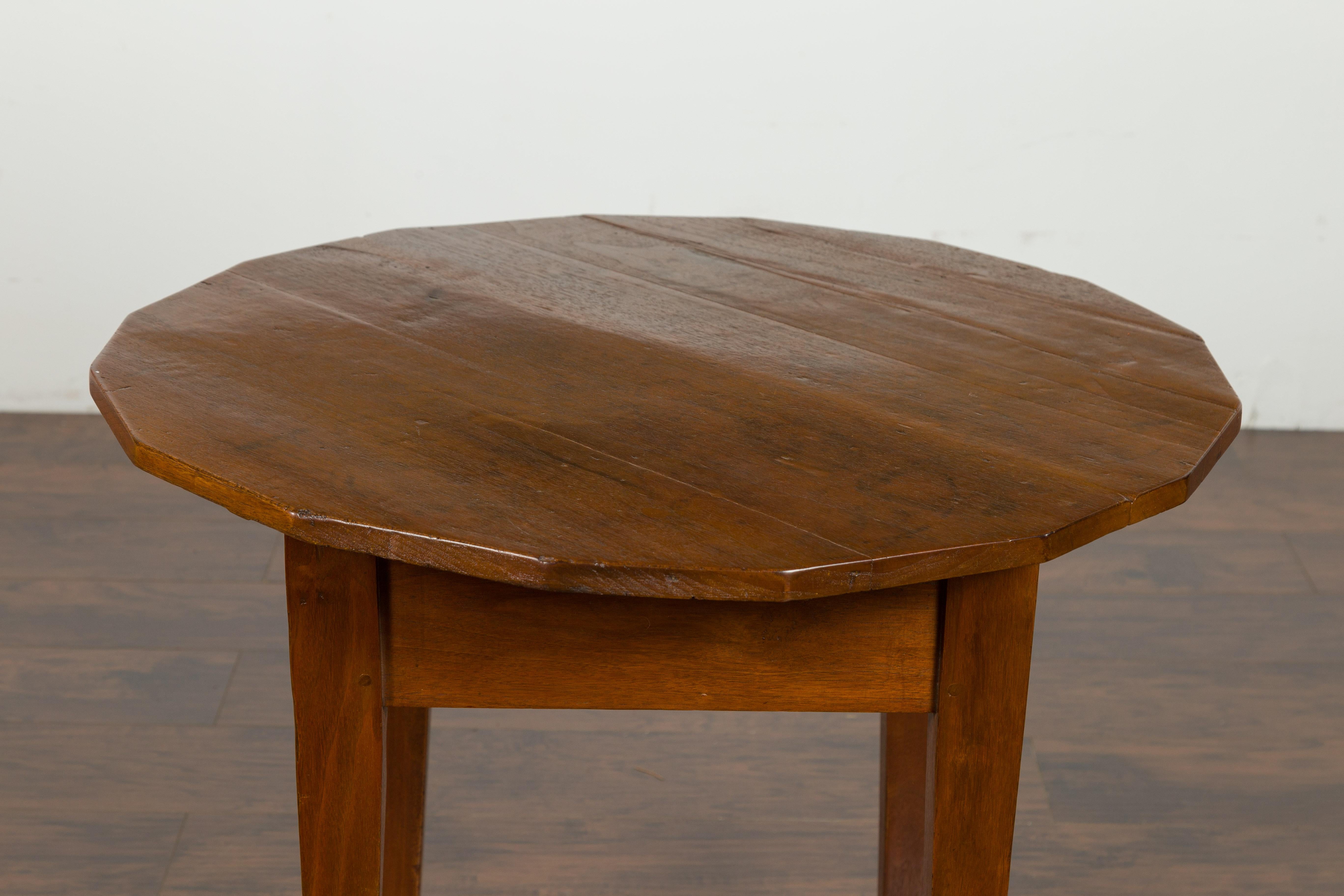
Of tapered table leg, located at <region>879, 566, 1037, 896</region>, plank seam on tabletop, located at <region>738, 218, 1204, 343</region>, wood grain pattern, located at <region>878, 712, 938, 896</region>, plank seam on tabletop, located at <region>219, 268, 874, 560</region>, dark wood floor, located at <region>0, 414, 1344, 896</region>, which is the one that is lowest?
dark wood floor, located at <region>0, 414, 1344, 896</region>

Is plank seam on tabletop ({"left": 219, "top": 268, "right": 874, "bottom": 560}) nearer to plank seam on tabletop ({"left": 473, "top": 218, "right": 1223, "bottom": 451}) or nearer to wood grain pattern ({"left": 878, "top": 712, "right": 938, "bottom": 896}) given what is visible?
plank seam on tabletop ({"left": 473, "top": 218, "right": 1223, "bottom": 451})

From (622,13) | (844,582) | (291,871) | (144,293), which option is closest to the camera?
(844,582)

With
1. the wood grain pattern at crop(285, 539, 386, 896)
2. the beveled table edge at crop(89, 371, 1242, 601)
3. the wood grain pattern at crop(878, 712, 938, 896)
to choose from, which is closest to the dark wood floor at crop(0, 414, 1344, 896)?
the wood grain pattern at crop(878, 712, 938, 896)

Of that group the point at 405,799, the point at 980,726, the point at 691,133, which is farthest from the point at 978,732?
the point at 691,133

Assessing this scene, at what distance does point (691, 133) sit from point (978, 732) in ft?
6.14

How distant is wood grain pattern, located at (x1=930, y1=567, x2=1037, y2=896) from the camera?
0.76m

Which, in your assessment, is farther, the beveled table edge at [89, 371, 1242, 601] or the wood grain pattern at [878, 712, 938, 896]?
the wood grain pattern at [878, 712, 938, 896]

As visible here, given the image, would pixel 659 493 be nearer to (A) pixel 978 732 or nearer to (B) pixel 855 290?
(A) pixel 978 732

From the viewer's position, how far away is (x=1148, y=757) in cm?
163

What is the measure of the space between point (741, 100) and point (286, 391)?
70.3 inches

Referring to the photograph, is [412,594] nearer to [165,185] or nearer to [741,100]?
[741,100]

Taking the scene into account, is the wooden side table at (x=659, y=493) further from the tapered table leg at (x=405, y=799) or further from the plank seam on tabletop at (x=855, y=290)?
the tapered table leg at (x=405, y=799)

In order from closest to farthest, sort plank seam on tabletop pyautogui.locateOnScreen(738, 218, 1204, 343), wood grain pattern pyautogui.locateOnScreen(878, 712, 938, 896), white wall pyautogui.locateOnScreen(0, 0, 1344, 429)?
plank seam on tabletop pyautogui.locateOnScreen(738, 218, 1204, 343), wood grain pattern pyautogui.locateOnScreen(878, 712, 938, 896), white wall pyautogui.locateOnScreen(0, 0, 1344, 429)

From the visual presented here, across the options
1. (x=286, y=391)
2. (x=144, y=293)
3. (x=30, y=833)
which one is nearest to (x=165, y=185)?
(x=144, y=293)
